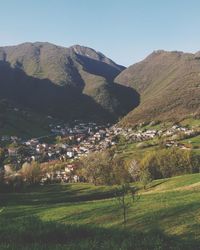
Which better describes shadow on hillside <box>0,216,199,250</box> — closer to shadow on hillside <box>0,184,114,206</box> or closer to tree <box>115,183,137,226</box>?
tree <box>115,183,137,226</box>

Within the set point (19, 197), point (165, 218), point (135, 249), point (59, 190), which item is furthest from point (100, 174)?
point (135, 249)

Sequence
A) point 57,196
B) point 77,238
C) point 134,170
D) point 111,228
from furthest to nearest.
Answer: point 134,170 < point 57,196 < point 111,228 < point 77,238

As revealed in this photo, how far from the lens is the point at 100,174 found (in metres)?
137

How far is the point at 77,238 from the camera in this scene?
60.2 ft

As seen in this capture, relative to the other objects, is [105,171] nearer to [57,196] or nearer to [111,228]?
[57,196]

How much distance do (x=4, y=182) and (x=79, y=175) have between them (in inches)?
1261

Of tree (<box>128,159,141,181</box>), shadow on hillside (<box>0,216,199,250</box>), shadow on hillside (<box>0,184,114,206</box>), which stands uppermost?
tree (<box>128,159,141,181</box>)

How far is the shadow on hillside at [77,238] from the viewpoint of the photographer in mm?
15952

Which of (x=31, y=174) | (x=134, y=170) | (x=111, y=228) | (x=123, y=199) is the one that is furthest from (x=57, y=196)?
(x=111, y=228)

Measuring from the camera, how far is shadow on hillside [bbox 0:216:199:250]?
15952 millimetres

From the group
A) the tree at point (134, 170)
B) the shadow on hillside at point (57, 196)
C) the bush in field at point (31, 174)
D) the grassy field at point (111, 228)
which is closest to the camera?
the grassy field at point (111, 228)

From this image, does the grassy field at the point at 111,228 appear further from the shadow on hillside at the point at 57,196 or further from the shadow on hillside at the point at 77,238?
the shadow on hillside at the point at 57,196

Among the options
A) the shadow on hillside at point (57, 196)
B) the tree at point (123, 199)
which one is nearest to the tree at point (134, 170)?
the shadow on hillside at point (57, 196)

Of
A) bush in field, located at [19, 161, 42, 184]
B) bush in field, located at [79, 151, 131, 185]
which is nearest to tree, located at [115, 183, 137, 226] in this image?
bush in field, located at [79, 151, 131, 185]
